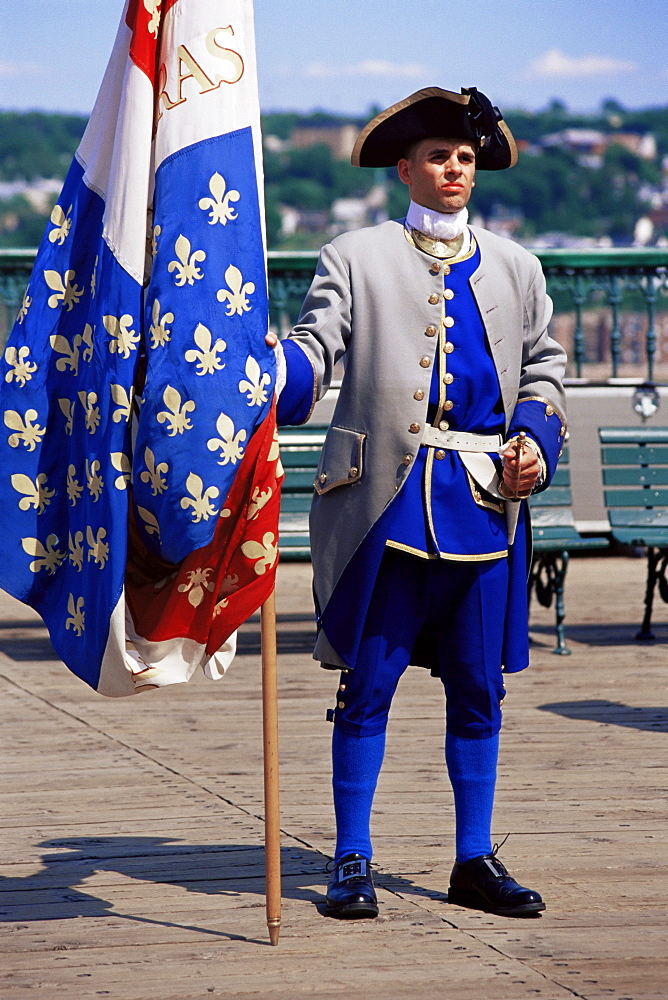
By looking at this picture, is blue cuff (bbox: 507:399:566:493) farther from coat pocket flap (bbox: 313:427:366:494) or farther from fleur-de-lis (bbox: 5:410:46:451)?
fleur-de-lis (bbox: 5:410:46:451)

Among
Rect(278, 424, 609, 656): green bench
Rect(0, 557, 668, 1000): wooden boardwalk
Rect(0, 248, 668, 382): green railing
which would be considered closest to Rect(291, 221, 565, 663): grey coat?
Rect(0, 557, 668, 1000): wooden boardwalk

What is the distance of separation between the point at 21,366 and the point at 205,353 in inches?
19.2

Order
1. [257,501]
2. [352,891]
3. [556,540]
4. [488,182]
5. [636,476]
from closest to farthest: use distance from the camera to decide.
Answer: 1. [257,501]
2. [352,891]
3. [556,540]
4. [636,476]
5. [488,182]

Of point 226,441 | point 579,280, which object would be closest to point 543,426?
point 226,441

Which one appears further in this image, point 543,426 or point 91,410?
point 543,426

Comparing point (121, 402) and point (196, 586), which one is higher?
point (121, 402)

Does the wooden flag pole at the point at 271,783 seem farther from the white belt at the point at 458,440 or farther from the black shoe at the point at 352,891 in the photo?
the white belt at the point at 458,440

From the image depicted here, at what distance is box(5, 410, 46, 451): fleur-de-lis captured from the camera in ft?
11.1

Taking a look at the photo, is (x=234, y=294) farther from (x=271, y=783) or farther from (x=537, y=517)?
(x=537, y=517)

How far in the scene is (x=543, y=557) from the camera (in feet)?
22.6

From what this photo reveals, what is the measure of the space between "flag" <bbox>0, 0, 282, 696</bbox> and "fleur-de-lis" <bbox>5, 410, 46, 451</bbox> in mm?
102

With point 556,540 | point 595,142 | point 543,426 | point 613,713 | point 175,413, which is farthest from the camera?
point 595,142

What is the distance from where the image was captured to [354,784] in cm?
357

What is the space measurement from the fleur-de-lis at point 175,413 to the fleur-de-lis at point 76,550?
346 mm
